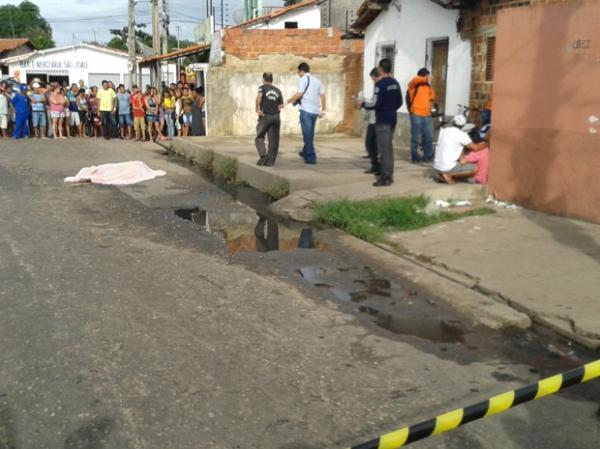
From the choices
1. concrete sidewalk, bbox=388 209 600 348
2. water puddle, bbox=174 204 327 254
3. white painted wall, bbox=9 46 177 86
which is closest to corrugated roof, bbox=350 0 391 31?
water puddle, bbox=174 204 327 254

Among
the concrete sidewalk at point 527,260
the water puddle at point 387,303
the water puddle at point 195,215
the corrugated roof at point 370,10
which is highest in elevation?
the corrugated roof at point 370,10

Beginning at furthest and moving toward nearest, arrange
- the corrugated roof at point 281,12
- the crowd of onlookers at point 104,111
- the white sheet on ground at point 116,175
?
the corrugated roof at point 281,12
the crowd of onlookers at point 104,111
the white sheet on ground at point 116,175

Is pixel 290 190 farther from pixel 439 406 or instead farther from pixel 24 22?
pixel 24 22

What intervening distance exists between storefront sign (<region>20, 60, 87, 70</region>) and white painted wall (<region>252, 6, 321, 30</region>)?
72.2ft

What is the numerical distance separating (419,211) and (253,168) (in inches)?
160

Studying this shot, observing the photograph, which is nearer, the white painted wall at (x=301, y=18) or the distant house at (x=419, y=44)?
the distant house at (x=419, y=44)

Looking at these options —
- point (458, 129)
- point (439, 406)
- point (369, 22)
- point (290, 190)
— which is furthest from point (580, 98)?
point (369, 22)

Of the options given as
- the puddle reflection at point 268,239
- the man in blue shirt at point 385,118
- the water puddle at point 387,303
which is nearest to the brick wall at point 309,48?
the man in blue shirt at point 385,118

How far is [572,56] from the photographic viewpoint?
25.0 ft

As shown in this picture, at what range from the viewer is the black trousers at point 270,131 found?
37.3 feet

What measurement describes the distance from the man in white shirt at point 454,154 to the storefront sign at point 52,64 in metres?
40.1

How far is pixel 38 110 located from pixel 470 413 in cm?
1960

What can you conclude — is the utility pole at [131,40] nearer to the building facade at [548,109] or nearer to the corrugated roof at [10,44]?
the corrugated roof at [10,44]

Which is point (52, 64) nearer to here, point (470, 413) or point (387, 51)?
point (387, 51)
